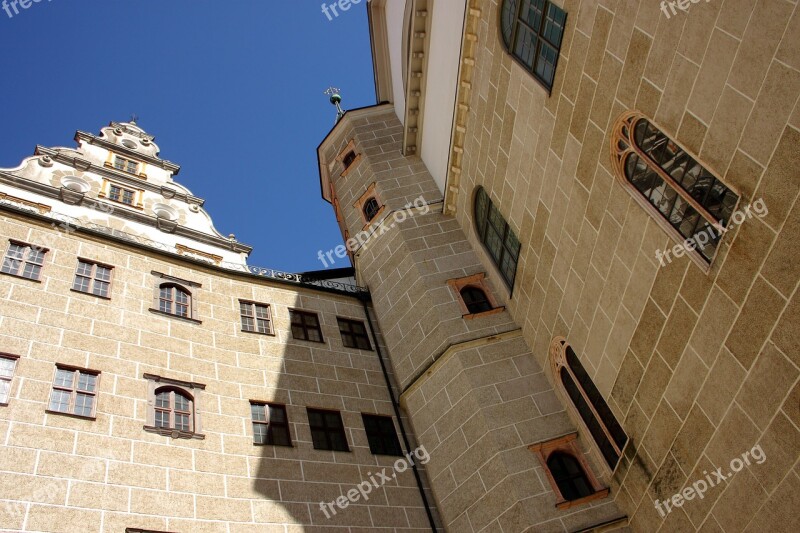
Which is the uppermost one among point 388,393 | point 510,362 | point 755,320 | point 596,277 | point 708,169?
point 388,393

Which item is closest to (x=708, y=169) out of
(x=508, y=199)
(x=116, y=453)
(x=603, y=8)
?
(x=603, y=8)

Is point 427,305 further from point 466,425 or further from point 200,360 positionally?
point 200,360

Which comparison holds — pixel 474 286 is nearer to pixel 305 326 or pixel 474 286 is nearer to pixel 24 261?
pixel 305 326

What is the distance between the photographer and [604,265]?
530 inches

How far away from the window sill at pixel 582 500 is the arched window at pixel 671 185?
6.07 meters

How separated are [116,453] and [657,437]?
10.3 meters

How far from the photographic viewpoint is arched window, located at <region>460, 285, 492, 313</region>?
19467 mm

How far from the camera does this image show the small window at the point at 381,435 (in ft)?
57.9

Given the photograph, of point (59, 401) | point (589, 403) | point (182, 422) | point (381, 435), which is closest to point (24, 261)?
point (59, 401)

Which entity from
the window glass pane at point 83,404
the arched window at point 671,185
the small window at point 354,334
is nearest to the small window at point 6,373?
the window glass pane at point 83,404

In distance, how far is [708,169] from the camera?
10320mm

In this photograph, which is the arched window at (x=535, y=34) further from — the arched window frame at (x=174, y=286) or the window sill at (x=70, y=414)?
the window sill at (x=70, y=414)

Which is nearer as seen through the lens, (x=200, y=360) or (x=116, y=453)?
(x=116, y=453)

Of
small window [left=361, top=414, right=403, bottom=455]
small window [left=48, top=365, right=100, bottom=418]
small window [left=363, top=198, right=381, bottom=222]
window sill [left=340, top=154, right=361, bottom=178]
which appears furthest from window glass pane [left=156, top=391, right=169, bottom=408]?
window sill [left=340, top=154, right=361, bottom=178]
